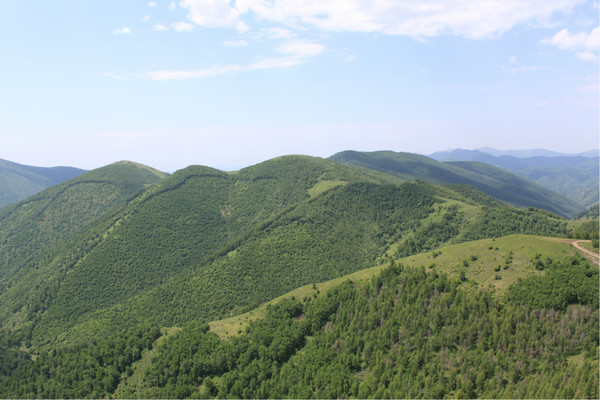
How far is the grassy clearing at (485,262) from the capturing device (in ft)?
332

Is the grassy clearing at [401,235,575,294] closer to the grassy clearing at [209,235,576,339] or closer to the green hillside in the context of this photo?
the grassy clearing at [209,235,576,339]

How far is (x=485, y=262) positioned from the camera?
109500 millimetres

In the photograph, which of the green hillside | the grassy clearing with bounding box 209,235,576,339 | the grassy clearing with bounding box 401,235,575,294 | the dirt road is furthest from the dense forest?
the grassy clearing with bounding box 401,235,575,294

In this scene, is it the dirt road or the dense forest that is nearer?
the dense forest

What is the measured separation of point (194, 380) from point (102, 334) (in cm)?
10098

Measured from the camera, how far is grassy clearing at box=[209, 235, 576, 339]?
10125 centimetres

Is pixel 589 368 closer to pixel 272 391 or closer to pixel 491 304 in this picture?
pixel 491 304

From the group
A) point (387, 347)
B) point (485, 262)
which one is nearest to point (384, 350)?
point (387, 347)

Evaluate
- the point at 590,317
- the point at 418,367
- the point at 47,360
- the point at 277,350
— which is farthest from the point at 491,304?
the point at 47,360

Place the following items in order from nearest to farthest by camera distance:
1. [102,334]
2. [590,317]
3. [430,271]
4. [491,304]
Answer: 1. [590,317]
2. [491,304]
3. [430,271]
4. [102,334]

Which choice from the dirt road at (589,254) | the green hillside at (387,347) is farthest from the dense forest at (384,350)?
the dirt road at (589,254)

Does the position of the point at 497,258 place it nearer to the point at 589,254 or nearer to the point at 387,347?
the point at 589,254

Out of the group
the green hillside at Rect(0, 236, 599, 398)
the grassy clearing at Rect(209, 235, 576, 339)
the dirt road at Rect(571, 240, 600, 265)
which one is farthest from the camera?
the grassy clearing at Rect(209, 235, 576, 339)

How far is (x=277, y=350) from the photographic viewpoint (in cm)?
10450
